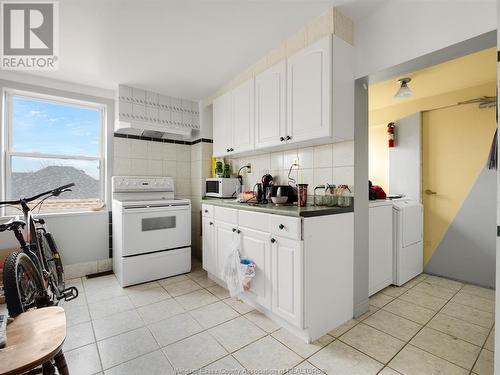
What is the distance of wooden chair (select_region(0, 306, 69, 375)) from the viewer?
0.69 metres

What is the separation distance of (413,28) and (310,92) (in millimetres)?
754

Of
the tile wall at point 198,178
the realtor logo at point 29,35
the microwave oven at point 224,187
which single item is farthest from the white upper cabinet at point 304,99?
the realtor logo at point 29,35

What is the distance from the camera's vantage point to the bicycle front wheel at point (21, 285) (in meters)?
1.03

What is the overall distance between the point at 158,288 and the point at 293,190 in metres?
1.78

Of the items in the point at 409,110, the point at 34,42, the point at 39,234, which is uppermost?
the point at 34,42

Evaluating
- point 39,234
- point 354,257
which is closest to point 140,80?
point 39,234

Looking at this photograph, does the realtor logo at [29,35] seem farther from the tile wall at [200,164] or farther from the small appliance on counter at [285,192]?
the small appliance on counter at [285,192]

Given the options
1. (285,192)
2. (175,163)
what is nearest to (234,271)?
(285,192)

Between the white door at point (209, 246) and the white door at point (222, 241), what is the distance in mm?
71

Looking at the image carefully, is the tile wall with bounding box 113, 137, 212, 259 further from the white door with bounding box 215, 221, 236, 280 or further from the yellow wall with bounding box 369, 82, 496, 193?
the yellow wall with bounding box 369, 82, 496, 193

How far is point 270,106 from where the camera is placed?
7.55 feet

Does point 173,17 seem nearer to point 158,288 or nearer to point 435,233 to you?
point 158,288

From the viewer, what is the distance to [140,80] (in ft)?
9.66

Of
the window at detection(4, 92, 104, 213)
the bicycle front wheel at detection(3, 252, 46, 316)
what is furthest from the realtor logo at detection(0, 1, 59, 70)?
the bicycle front wheel at detection(3, 252, 46, 316)
